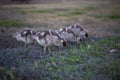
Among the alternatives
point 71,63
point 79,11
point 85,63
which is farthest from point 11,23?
point 85,63

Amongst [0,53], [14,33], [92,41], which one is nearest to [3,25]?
[14,33]

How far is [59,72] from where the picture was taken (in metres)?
3.46

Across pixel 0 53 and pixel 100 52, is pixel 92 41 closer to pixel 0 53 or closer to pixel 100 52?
pixel 100 52

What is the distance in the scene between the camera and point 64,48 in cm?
441

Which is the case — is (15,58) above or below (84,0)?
below

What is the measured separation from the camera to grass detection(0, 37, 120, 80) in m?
3.39

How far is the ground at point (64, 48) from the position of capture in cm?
343

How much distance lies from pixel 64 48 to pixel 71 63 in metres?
0.66

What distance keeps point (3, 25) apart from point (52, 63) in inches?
68.1

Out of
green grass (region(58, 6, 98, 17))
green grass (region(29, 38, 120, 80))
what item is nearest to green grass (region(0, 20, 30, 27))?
green grass (region(58, 6, 98, 17))

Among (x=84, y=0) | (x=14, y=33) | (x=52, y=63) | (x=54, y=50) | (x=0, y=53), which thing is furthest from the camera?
(x=84, y=0)

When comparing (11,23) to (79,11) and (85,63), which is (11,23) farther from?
(85,63)

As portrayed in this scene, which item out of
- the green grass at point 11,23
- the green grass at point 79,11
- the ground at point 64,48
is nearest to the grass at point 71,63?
the ground at point 64,48

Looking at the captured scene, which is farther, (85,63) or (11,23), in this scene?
(11,23)
